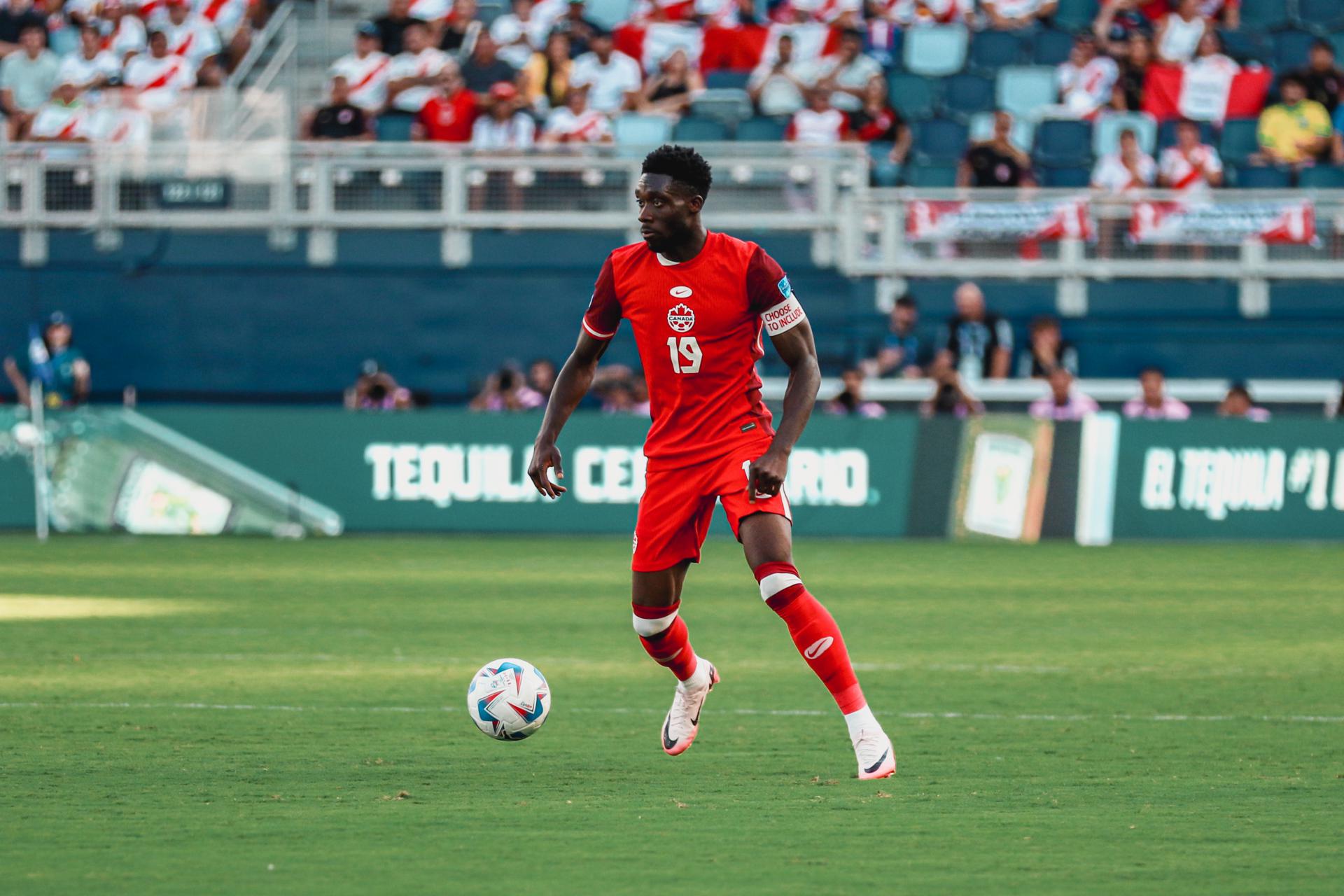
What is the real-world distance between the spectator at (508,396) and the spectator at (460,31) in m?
4.64

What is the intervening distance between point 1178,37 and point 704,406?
18.9 m

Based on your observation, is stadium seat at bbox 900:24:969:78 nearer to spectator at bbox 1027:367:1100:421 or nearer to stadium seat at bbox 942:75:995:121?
stadium seat at bbox 942:75:995:121

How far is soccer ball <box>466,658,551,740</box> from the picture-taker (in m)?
7.98

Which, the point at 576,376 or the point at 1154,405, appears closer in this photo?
the point at 576,376

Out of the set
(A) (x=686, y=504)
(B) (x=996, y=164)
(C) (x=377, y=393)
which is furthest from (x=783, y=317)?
(B) (x=996, y=164)

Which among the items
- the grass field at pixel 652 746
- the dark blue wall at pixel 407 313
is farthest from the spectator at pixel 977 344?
the grass field at pixel 652 746

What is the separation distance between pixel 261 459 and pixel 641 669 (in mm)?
A: 11335

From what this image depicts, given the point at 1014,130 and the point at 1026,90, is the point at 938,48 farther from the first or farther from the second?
the point at 1014,130

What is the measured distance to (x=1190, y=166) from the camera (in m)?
23.9

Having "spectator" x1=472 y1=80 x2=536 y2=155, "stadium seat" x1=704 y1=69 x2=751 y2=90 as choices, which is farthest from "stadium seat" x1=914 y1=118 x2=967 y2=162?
"spectator" x1=472 y1=80 x2=536 y2=155

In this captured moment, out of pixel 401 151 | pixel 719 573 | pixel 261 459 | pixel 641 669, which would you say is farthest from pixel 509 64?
pixel 641 669

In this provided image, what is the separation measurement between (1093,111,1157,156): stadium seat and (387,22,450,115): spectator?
24.7 ft

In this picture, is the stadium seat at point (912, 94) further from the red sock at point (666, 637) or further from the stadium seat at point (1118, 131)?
the red sock at point (666, 637)

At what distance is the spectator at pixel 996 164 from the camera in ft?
77.2
